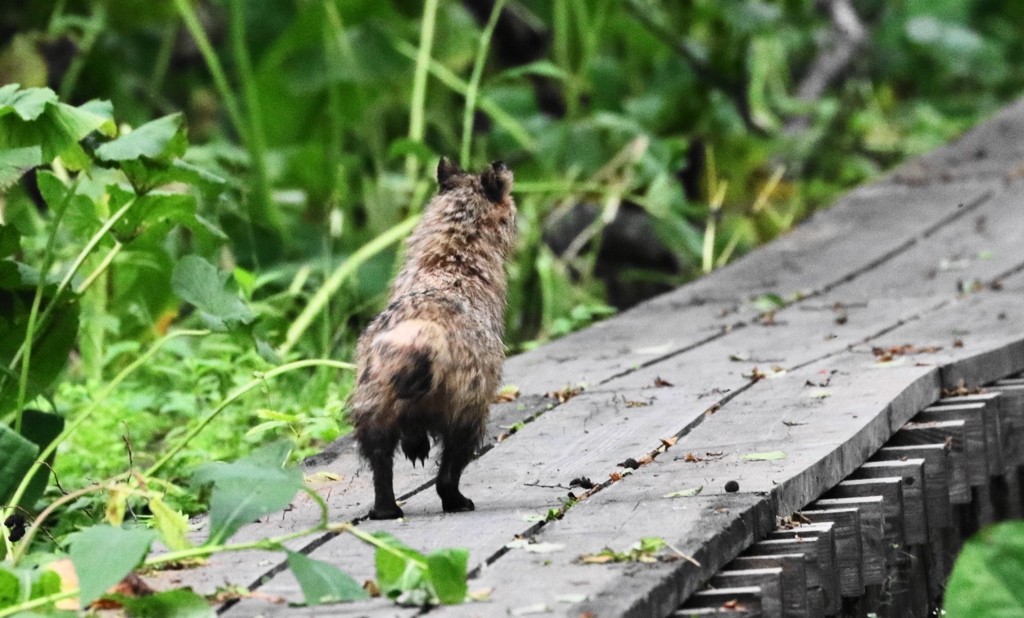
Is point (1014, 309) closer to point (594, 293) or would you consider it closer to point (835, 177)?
point (594, 293)

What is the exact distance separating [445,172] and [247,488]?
4.32 ft

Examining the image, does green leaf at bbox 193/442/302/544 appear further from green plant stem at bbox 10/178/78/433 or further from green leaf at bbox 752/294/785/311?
green leaf at bbox 752/294/785/311

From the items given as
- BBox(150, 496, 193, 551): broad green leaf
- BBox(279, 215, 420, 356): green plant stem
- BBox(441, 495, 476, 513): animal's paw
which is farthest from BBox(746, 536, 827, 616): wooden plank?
BBox(279, 215, 420, 356): green plant stem

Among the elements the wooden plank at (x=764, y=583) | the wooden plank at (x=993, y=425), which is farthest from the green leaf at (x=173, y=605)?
the wooden plank at (x=993, y=425)

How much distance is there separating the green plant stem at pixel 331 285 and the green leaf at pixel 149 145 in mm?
1665

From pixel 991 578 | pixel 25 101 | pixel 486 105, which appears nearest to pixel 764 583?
pixel 991 578

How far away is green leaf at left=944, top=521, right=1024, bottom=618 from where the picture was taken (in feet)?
8.92

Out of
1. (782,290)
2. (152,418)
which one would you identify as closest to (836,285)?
(782,290)

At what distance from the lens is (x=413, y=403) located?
319 cm

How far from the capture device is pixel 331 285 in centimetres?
605

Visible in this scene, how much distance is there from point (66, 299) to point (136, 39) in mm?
6214

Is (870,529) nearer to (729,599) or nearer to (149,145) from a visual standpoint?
(729,599)

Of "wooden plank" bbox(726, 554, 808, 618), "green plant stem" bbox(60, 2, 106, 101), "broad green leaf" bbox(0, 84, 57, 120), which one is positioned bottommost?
"wooden plank" bbox(726, 554, 808, 618)

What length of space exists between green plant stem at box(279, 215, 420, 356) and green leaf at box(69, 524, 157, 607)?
2.79 metres
